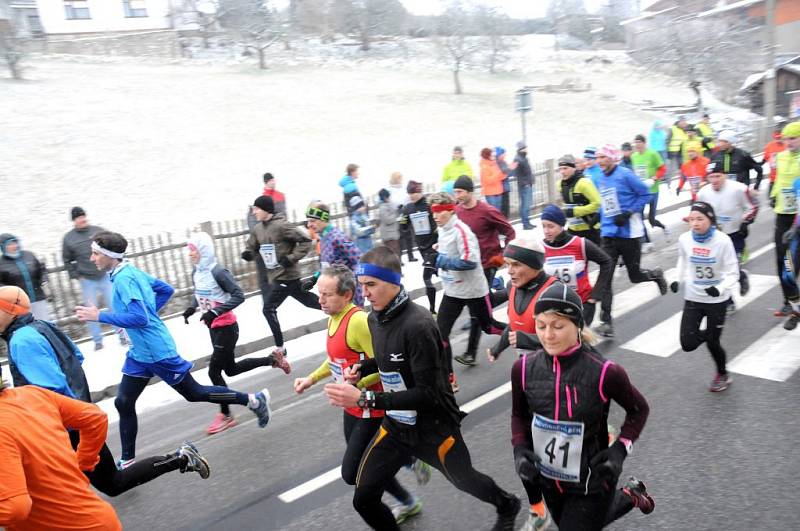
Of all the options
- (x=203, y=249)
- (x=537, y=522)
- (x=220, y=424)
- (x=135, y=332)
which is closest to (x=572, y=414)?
(x=537, y=522)

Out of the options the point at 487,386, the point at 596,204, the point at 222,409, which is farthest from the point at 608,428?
the point at 596,204

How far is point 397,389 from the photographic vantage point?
3537 mm

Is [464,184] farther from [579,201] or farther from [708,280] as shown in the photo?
[708,280]

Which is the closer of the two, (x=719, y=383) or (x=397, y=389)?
(x=397, y=389)

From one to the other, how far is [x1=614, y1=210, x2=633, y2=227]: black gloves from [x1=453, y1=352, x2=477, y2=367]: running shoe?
247 cm

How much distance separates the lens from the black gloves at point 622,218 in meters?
7.65

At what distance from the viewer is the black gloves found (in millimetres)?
7652

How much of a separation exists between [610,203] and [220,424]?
516 centimetres

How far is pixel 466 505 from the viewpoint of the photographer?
14.2 ft

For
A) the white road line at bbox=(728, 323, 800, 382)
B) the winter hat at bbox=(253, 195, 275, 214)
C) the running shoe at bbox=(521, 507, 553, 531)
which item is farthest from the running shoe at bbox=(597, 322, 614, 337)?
the running shoe at bbox=(521, 507, 553, 531)

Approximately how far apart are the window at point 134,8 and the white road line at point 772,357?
199 ft

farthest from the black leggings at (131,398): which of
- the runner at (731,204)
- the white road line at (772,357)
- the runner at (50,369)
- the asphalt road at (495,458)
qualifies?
the runner at (731,204)

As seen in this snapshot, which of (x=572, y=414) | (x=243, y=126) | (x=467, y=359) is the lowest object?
(x=467, y=359)

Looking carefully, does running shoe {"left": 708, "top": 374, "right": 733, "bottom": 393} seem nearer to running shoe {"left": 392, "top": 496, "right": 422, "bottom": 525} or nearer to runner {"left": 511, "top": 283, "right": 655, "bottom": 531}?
running shoe {"left": 392, "top": 496, "right": 422, "bottom": 525}
